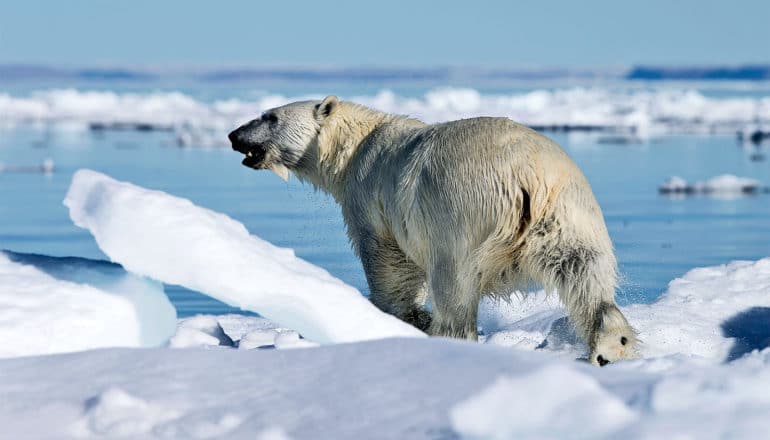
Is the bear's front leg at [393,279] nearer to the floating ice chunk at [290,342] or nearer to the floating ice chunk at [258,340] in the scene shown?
the floating ice chunk at [258,340]

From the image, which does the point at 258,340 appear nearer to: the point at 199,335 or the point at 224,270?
the point at 199,335

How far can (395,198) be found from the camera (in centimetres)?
445

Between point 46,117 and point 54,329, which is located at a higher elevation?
point 54,329

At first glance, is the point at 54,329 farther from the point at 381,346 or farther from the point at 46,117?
the point at 46,117

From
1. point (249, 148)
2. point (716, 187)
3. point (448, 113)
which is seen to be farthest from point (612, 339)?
point (448, 113)

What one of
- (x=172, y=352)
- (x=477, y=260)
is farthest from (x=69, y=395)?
(x=477, y=260)

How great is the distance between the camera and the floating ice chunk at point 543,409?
6.97 feet

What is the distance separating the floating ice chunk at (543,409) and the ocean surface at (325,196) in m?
1.40

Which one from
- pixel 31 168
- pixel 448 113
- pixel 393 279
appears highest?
pixel 393 279

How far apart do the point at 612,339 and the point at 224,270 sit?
1.38 meters

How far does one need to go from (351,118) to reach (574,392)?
10.4 ft

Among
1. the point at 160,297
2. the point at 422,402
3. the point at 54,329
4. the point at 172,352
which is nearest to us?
the point at 422,402

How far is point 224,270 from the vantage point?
340 centimetres

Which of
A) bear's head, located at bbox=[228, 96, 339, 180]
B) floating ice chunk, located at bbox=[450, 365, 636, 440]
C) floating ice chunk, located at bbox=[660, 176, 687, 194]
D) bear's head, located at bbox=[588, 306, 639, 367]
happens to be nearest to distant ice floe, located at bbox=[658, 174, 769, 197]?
floating ice chunk, located at bbox=[660, 176, 687, 194]
